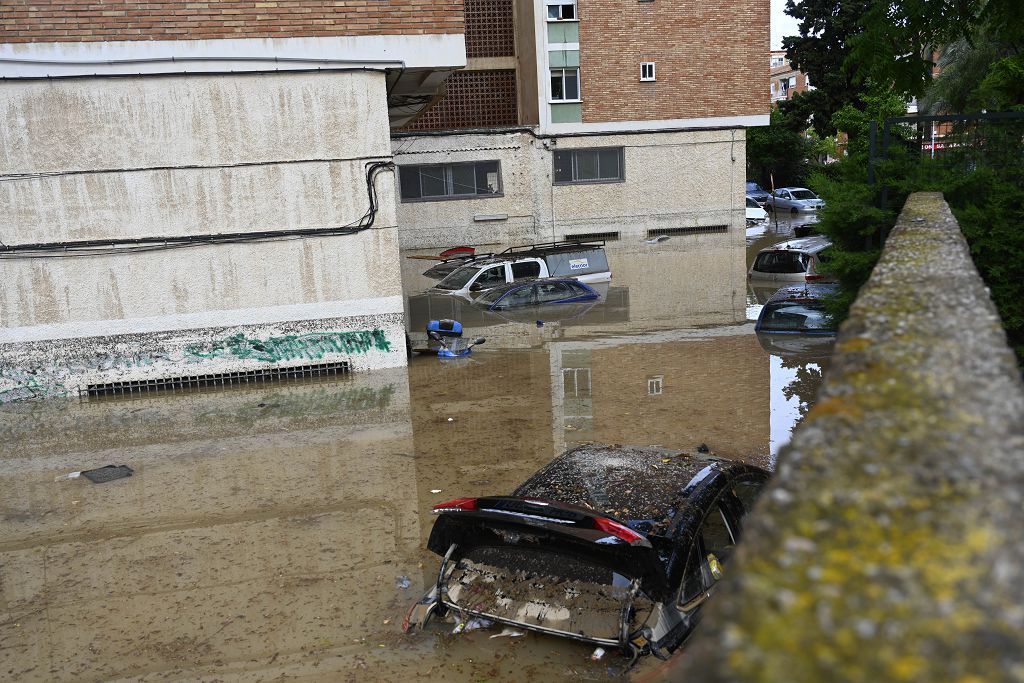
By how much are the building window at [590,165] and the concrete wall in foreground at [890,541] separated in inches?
1275

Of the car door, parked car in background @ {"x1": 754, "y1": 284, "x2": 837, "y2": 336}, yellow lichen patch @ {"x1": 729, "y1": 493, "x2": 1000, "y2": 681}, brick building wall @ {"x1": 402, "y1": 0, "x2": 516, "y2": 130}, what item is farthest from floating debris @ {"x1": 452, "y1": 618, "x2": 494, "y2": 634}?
brick building wall @ {"x1": 402, "y1": 0, "x2": 516, "y2": 130}

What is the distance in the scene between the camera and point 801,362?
14.0 metres

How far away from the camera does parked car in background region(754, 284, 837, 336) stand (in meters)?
15.2

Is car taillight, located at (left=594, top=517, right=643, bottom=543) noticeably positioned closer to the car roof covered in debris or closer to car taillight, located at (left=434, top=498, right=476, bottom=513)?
the car roof covered in debris

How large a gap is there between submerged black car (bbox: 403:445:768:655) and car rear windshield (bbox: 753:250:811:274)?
16.7 metres

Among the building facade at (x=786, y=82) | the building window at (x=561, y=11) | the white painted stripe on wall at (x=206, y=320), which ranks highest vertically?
the building facade at (x=786, y=82)

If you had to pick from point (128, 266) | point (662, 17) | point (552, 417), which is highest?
Result: point (662, 17)

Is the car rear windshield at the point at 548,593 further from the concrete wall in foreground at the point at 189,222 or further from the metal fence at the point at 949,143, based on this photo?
the concrete wall in foreground at the point at 189,222

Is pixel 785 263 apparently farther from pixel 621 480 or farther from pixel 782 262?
pixel 621 480

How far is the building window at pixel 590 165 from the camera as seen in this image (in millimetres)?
34188

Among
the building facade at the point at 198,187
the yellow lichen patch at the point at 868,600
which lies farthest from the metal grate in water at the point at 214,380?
the yellow lichen patch at the point at 868,600

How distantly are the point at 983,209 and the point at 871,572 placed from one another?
24.0 ft

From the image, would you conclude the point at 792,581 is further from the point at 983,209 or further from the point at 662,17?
the point at 662,17

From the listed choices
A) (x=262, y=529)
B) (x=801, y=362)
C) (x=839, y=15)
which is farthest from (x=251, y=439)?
(x=839, y=15)
